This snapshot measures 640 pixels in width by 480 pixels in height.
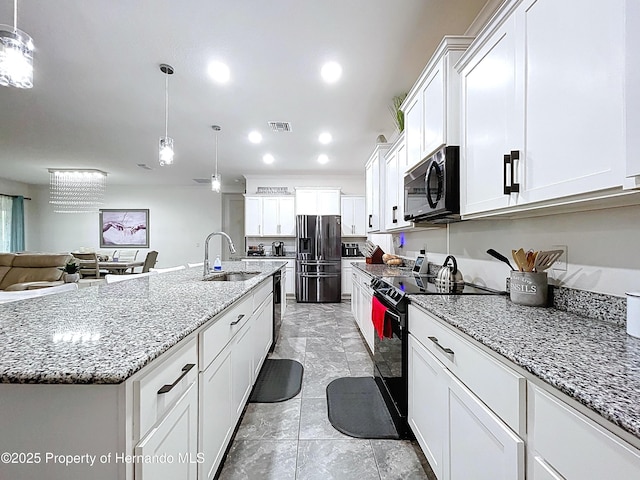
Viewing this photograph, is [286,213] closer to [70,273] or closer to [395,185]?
[395,185]

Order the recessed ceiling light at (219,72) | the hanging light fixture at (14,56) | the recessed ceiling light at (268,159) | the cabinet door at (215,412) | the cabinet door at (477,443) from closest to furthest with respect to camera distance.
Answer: the cabinet door at (477,443)
the cabinet door at (215,412)
the hanging light fixture at (14,56)
the recessed ceiling light at (219,72)
the recessed ceiling light at (268,159)

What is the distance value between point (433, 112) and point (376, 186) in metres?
1.87

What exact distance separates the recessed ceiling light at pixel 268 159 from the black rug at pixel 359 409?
3936 mm

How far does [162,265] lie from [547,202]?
862 centimetres

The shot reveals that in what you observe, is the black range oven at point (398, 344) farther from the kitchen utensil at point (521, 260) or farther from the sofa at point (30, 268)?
the sofa at point (30, 268)

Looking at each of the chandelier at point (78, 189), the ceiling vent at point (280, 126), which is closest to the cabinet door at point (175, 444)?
the ceiling vent at point (280, 126)

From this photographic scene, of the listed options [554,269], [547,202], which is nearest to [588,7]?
[547,202]

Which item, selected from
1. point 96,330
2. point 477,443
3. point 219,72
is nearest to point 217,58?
point 219,72

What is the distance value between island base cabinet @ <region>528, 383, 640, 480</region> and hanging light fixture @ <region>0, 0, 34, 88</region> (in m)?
2.33

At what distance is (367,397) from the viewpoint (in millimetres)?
2148

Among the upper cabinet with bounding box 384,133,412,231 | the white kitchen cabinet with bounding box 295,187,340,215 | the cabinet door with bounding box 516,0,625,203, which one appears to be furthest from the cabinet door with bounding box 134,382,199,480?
the white kitchen cabinet with bounding box 295,187,340,215

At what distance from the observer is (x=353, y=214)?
6.22 metres

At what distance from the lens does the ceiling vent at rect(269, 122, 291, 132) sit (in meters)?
3.75

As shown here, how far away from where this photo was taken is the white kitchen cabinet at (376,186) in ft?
11.7
